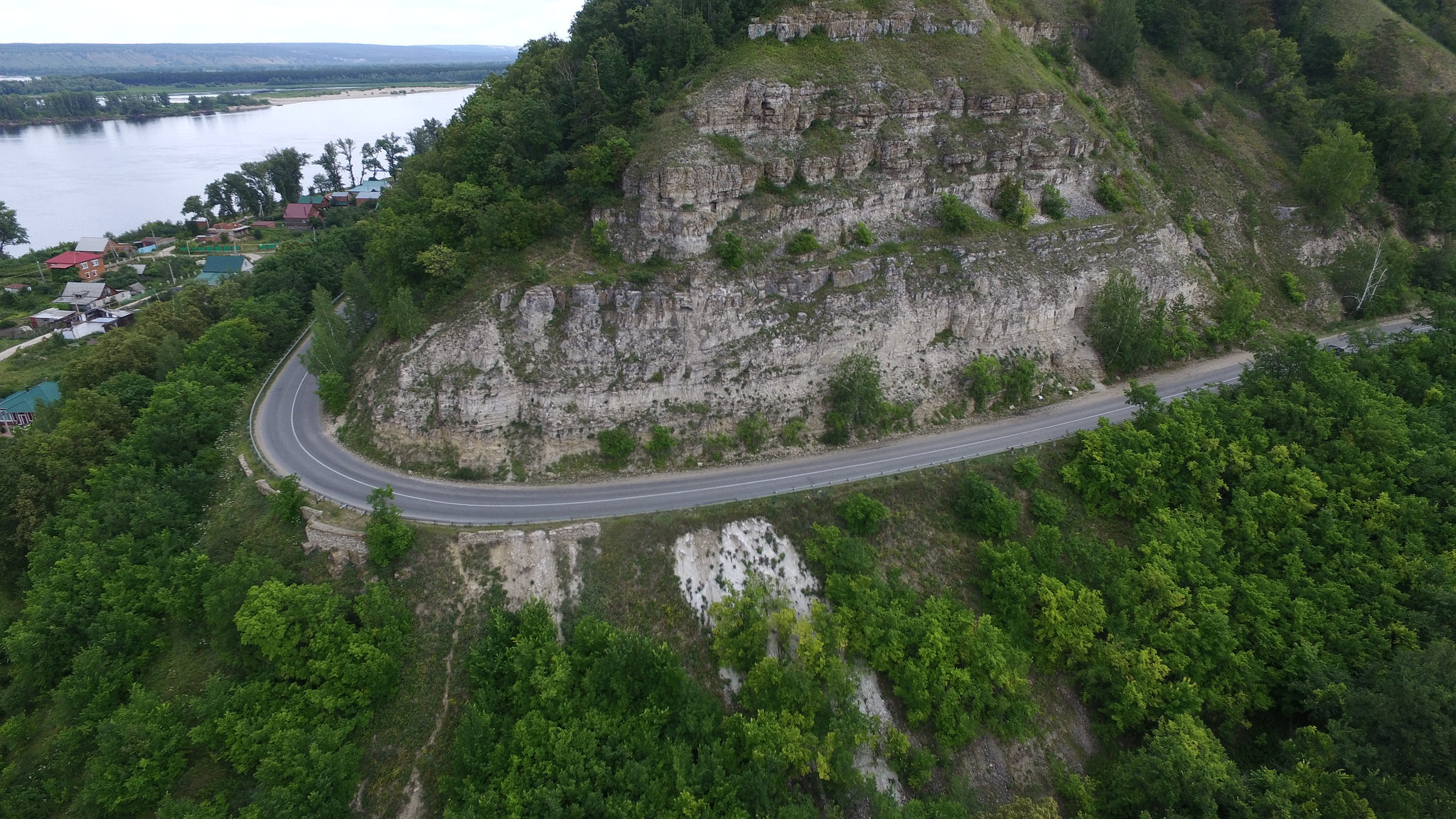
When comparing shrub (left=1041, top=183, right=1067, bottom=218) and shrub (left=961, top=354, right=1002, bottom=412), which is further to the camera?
shrub (left=1041, top=183, right=1067, bottom=218)

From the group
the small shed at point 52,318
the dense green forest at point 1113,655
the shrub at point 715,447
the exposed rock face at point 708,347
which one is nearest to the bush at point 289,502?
the exposed rock face at point 708,347

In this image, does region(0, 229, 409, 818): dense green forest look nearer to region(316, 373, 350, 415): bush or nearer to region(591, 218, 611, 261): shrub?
region(316, 373, 350, 415): bush

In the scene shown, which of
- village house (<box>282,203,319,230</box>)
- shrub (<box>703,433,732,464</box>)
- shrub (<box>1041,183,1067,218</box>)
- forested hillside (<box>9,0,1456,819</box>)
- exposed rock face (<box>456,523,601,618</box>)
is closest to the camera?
forested hillside (<box>9,0,1456,819</box>)

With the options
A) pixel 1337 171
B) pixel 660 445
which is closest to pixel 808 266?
pixel 660 445

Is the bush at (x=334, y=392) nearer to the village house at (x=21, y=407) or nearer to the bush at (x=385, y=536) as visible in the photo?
the bush at (x=385, y=536)

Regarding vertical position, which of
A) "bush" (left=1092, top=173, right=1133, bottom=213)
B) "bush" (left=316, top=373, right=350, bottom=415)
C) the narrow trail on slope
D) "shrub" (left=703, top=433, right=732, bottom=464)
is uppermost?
"bush" (left=1092, top=173, right=1133, bottom=213)

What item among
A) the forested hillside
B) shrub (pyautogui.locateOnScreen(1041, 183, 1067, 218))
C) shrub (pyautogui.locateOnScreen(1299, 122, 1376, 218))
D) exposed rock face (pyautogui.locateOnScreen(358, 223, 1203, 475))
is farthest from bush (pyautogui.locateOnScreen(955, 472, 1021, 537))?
shrub (pyautogui.locateOnScreen(1299, 122, 1376, 218))

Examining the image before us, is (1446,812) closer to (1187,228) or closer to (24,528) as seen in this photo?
(1187,228)
